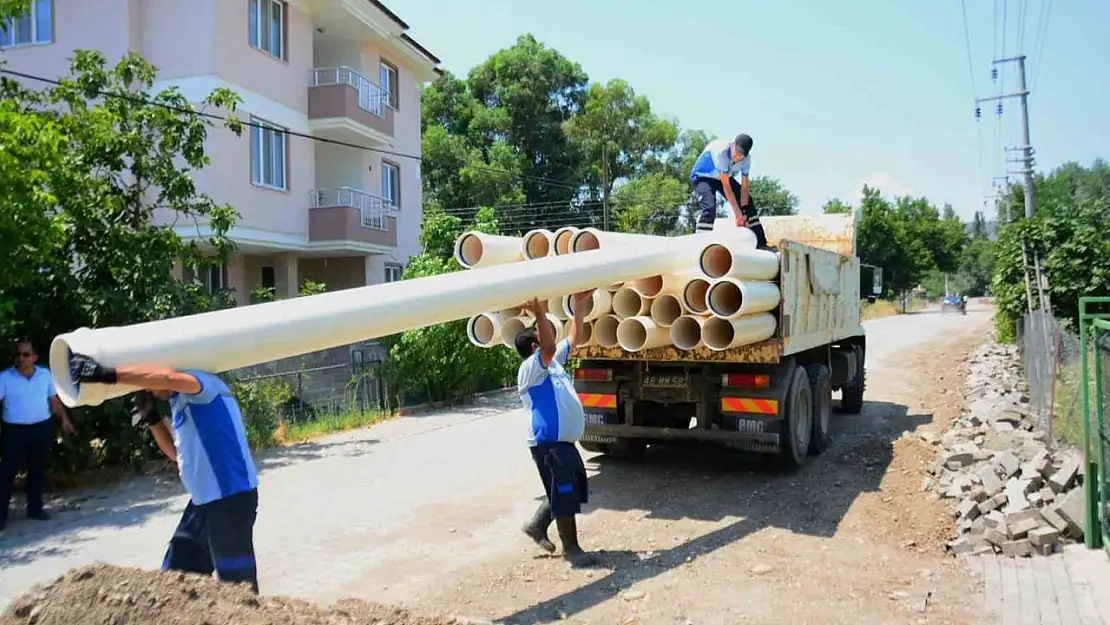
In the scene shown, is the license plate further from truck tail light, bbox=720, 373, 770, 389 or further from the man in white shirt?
the man in white shirt

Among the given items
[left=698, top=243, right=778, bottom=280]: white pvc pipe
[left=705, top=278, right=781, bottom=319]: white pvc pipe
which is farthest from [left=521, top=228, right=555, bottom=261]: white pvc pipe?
[left=705, top=278, right=781, bottom=319]: white pvc pipe

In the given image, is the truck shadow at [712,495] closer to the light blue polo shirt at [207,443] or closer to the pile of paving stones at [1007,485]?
the pile of paving stones at [1007,485]

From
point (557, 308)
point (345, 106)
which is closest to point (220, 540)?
point (557, 308)

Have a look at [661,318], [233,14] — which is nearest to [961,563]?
[661,318]

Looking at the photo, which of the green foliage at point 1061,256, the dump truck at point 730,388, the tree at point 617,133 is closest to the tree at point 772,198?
the tree at point 617,133

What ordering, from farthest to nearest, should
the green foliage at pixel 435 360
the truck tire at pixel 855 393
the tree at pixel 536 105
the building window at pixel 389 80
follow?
the tree at pixel 536 105
the building window at pixel 389 80
the green foliage at pixel 435 360
the truck tire at pixel 855 393

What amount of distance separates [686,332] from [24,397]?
5.72 m

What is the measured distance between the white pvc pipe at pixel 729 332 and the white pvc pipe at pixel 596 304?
836 millimetres

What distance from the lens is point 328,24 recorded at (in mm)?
19672

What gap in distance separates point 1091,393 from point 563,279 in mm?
4592

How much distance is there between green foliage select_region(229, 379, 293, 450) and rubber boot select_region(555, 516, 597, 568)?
5.91 metres

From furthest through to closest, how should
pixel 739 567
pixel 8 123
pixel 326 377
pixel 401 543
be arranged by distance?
pixel 326 377 → pixel 8 123 → pixel 401 543 → pixel 739 567

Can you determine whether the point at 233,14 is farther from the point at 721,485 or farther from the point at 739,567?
the point at 739,567

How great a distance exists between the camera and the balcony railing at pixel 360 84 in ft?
63.1
